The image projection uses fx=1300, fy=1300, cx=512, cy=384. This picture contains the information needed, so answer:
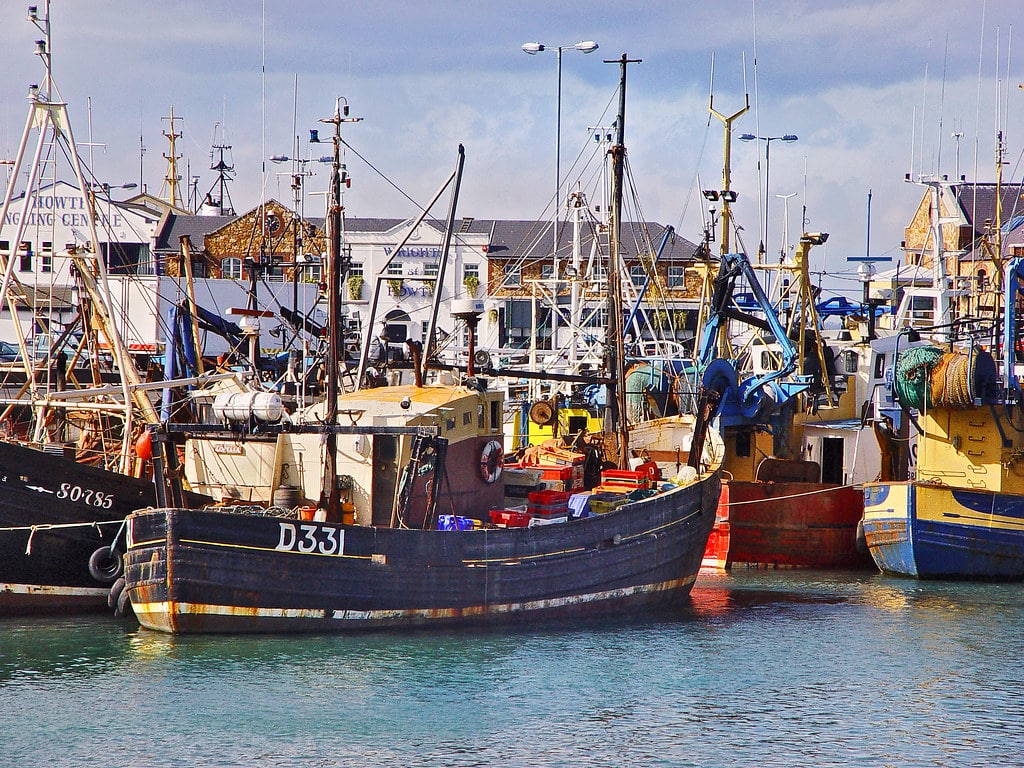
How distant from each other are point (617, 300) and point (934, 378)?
Answer: 7.17 metres

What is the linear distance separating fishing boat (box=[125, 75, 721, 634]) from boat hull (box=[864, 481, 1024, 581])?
5.13 metres

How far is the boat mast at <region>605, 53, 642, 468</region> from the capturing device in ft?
94.1

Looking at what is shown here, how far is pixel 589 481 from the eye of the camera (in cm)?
2858

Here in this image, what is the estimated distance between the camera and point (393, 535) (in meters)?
20.7

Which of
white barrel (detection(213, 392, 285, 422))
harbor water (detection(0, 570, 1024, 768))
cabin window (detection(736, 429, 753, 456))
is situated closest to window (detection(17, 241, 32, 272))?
cabin window (detection(736, 429, 753, 456))

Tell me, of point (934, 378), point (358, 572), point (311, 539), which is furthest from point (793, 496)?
point (311, 539)

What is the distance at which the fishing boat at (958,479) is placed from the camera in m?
28.2

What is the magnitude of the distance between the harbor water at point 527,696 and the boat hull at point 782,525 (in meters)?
7.06

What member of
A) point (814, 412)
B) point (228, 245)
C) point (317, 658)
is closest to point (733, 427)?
point (814, 412)

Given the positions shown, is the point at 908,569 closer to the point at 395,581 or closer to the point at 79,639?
the point at 395,581

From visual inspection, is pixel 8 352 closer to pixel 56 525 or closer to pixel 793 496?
pixel 56 525

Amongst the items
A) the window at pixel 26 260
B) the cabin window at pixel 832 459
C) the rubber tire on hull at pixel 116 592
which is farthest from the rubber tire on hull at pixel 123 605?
the window at pixel 26 260

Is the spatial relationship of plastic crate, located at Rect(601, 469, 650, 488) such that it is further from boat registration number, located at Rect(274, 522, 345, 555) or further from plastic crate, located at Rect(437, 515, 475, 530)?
boat registration number, located at Rect(274, 522, 345, 555)

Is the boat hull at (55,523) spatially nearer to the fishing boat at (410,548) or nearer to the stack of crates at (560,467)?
the fishing boat at (410,548)
